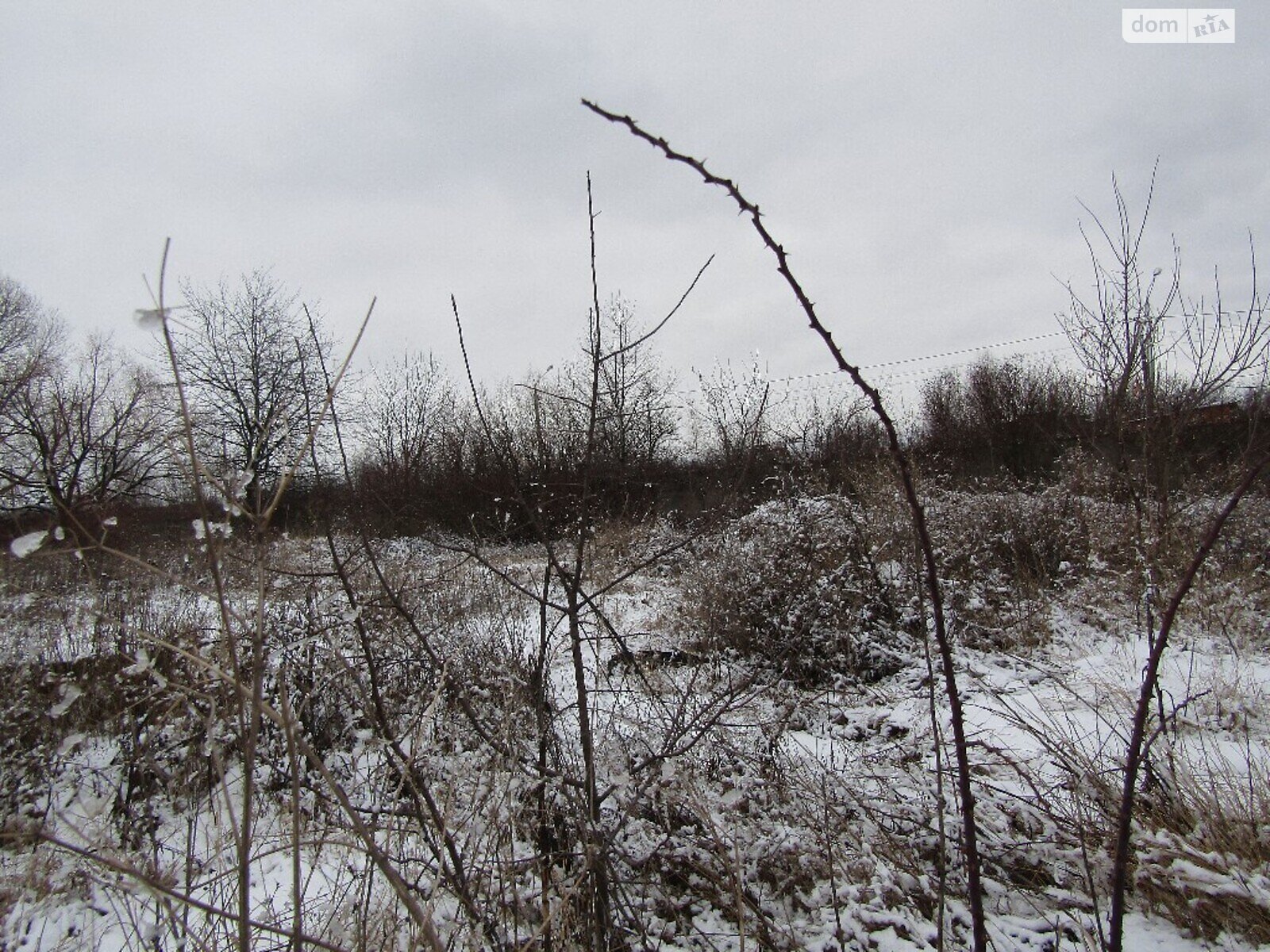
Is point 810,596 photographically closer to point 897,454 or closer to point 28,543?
point 897,454

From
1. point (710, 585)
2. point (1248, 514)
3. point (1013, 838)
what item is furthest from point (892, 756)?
point (1248, 514)

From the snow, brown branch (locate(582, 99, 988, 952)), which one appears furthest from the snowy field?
brown branch (locate(582, 99, 988, 952))

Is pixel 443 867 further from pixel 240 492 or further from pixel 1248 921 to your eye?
pixel 1248 921

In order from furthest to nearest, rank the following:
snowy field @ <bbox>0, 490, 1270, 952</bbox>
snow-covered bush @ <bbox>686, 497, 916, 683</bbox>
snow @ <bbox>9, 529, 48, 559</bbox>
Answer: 1. snow-covered bush @ <bbox>686, 497, 916, 683</bbox>
2. snowy field @ <bbox>0, 490, 1270, 952</bbox>
3. snow @ <bbox>9, 529, 48, 559</bbox>

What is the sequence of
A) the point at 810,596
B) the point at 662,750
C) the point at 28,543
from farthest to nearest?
the point at 810,596 < the point at 662,750 < the point at 28,543

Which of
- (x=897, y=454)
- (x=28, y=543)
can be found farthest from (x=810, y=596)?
(x=28, y=543)

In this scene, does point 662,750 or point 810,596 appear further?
point 810,596

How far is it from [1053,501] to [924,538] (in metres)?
8.67

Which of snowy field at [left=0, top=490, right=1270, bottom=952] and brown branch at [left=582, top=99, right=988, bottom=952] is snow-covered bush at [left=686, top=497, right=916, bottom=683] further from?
brown branch at [left=582, top=99, right=988, bottom=952]

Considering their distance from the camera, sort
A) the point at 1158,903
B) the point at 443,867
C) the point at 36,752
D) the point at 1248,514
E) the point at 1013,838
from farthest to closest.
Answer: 1. the point at 1248,514
2. the point at 36,752
3. the point at 1013,838
4. the point at 1158,903
5. the point at 443,867

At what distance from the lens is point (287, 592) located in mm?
4949

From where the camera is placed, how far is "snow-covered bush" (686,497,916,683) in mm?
5379

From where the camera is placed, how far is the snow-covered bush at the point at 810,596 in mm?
5379

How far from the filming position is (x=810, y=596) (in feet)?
19.1
